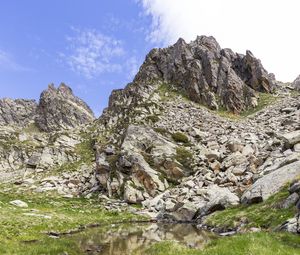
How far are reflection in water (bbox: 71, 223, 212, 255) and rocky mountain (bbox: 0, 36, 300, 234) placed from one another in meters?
6.93

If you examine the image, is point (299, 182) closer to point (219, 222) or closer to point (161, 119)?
point (219, 222)

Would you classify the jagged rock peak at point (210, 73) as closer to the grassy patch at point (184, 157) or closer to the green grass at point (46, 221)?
the grassy patch at point (184, 157)

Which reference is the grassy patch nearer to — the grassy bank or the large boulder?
the grassy bank

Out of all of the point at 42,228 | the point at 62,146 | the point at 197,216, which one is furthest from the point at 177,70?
the point at 42,228

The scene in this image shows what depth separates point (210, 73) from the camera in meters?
117

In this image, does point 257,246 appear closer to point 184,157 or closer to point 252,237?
point 252,237

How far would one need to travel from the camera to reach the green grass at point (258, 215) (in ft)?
92.4

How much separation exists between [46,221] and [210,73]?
8596 cm

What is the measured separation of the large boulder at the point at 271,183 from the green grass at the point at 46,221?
16.8 metres

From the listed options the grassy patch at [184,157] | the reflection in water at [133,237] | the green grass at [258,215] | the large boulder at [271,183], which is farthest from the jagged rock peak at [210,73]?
the reflection in water at [133,237]

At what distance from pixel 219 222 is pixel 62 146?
81747mm

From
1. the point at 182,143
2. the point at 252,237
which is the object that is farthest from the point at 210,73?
the point at 252,237

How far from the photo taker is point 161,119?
295 ft

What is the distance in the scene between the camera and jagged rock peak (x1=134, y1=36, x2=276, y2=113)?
11146 cm
